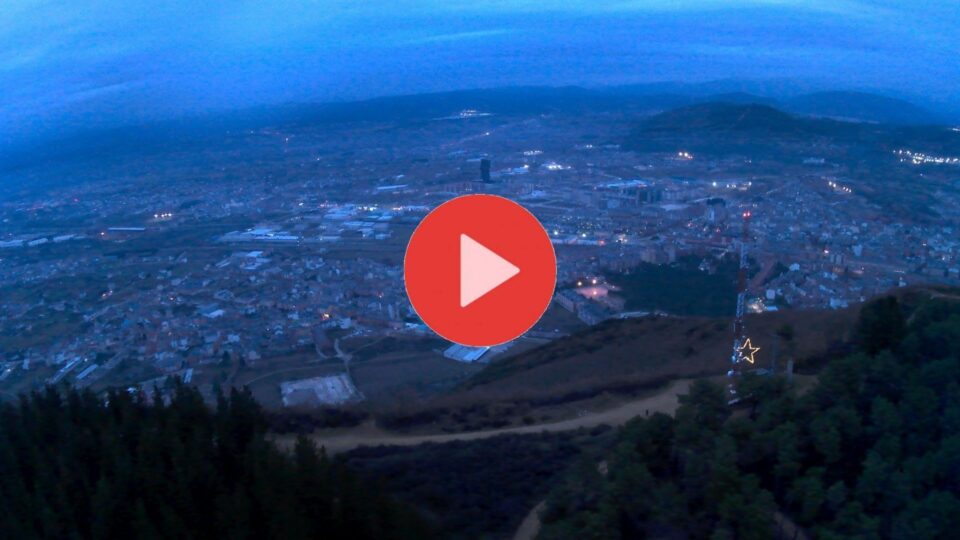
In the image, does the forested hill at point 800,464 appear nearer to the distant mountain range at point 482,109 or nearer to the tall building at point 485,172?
the tall building at point 485,172

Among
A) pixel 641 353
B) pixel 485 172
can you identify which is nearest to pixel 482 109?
pixel 485 172

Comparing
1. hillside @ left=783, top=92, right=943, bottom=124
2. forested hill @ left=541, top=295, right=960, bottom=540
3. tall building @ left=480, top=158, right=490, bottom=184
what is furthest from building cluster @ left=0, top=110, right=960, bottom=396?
hillside @ left=783, top=92, right=943, bottom=124

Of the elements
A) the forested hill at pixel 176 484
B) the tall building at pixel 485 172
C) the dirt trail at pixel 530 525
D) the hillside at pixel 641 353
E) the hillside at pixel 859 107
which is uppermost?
the hillside at pixel 859 107

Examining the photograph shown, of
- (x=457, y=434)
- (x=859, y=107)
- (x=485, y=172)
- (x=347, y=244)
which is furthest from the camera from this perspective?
(x=859, y=107)

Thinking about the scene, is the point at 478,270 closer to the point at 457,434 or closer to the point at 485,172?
the point at 457,434

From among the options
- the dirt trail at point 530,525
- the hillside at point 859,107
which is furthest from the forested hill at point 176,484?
the hillside at point 859,107

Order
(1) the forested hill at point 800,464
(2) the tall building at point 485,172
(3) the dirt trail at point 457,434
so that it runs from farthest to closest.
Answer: (2) the tall building at point 485,172 → (3) the dirt trail at point 457,434 → (1) the forested hill at point 800,464

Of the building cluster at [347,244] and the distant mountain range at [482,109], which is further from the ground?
the distant mountain range at [482,109]
